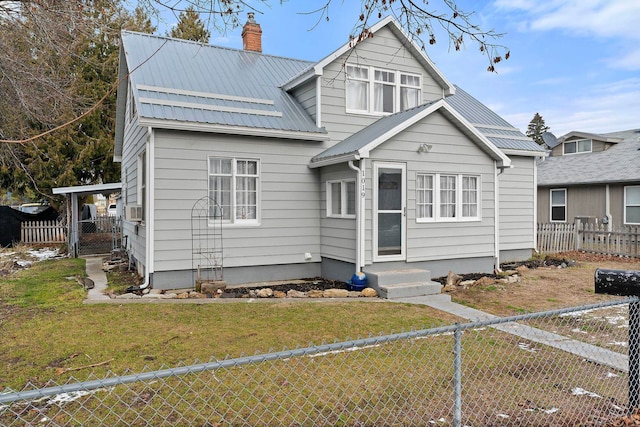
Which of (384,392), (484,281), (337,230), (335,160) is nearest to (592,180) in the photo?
(484,281)

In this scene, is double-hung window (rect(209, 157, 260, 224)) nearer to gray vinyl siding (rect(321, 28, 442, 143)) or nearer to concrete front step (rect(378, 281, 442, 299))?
gray vinyl siding (rect(321, 28, 442, 143))

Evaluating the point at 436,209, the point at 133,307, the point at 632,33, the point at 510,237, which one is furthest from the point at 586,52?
the point at 133,307

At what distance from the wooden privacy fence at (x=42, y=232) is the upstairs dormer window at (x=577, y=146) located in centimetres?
2617

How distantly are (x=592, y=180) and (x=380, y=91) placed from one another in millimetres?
A: 13032

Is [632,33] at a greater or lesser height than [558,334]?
greater

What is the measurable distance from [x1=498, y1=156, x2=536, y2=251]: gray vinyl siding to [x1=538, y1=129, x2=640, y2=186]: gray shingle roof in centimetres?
702

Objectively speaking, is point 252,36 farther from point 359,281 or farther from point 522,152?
point 359,281

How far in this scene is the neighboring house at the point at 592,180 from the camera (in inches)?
736

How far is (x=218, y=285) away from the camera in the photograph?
9.23 meters

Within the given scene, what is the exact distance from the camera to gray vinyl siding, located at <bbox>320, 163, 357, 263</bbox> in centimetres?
993

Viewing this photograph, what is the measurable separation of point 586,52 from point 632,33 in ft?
2.82

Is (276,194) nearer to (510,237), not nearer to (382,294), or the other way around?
(382,294)

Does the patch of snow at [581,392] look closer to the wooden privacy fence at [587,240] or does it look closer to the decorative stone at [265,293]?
the decorative stone at [265,293]

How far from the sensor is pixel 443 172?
10688 millimetres
